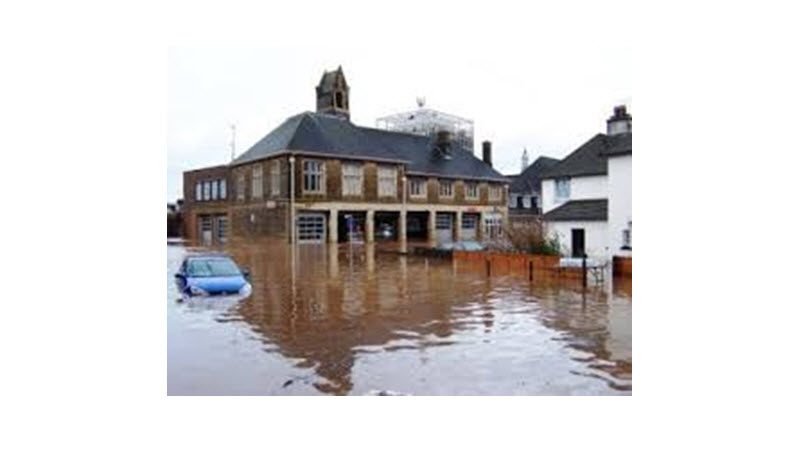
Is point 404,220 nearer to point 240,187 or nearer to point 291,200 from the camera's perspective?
point 291,200

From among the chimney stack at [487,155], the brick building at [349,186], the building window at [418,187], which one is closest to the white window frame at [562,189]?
the brick building at [349,186]

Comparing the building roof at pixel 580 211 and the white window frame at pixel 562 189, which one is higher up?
the white window frame at pixel 562 189

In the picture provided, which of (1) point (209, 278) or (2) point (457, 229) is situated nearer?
(1) point (209, 278)

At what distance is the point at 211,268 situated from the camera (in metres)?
8.41

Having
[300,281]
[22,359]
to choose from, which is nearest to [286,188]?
[300,281]

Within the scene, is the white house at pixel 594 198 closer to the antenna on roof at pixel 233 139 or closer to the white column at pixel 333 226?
the antenna on roof at pixel 233 139

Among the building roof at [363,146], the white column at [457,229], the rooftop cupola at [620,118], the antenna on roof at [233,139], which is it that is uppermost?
the building roof at [363,146]

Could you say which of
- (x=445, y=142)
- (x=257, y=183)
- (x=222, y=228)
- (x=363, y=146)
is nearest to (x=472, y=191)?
(x=445, y=142)

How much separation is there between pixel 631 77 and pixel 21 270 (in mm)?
4920

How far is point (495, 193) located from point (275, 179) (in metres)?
9.95

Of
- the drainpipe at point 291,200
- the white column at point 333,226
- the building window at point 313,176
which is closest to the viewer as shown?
the drainpipe at point 291,200

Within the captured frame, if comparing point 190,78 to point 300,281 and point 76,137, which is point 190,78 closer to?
point 76,137

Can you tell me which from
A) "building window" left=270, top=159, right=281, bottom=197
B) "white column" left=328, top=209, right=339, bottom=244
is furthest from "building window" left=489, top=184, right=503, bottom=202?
"building window" left=270, top=159, right=281, bottom=197

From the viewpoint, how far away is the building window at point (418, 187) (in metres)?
22.2
